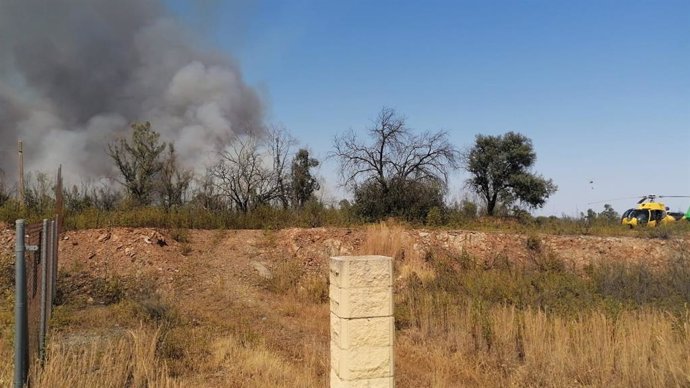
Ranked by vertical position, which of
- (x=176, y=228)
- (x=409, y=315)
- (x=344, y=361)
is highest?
(x=176, y=228)

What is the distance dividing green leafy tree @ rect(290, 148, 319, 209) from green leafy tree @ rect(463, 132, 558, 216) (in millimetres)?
12549

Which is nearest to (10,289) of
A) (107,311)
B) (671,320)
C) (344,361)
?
(107,311)

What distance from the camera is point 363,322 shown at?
16.5ft

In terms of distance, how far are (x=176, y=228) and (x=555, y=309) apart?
13.1 meters

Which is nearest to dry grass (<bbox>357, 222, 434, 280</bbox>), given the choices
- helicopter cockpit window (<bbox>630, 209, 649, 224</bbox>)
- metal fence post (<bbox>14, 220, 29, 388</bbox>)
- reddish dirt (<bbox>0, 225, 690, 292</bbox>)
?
reddish dirt (<bbox>0, 225, 690, 292</bbox>)

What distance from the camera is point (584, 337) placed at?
312 inches

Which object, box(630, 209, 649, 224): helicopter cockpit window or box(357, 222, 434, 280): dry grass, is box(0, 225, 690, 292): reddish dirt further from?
box(630, 209, 649, 224): helicopter cockpit window

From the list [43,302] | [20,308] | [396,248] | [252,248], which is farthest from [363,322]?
[252,248]

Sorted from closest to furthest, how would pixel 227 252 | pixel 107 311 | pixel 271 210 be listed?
pixel 107 311 < pixel 227 252 < pixel 271 210

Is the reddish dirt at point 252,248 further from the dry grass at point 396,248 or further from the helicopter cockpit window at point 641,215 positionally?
the helicopter cockpit window at point 641,215

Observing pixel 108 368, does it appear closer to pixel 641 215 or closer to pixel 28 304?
pixel 28 304

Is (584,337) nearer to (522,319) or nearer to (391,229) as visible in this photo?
(522,319)

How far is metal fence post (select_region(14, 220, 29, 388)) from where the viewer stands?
4.55 meters

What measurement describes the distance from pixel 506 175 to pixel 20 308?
1422 inches
